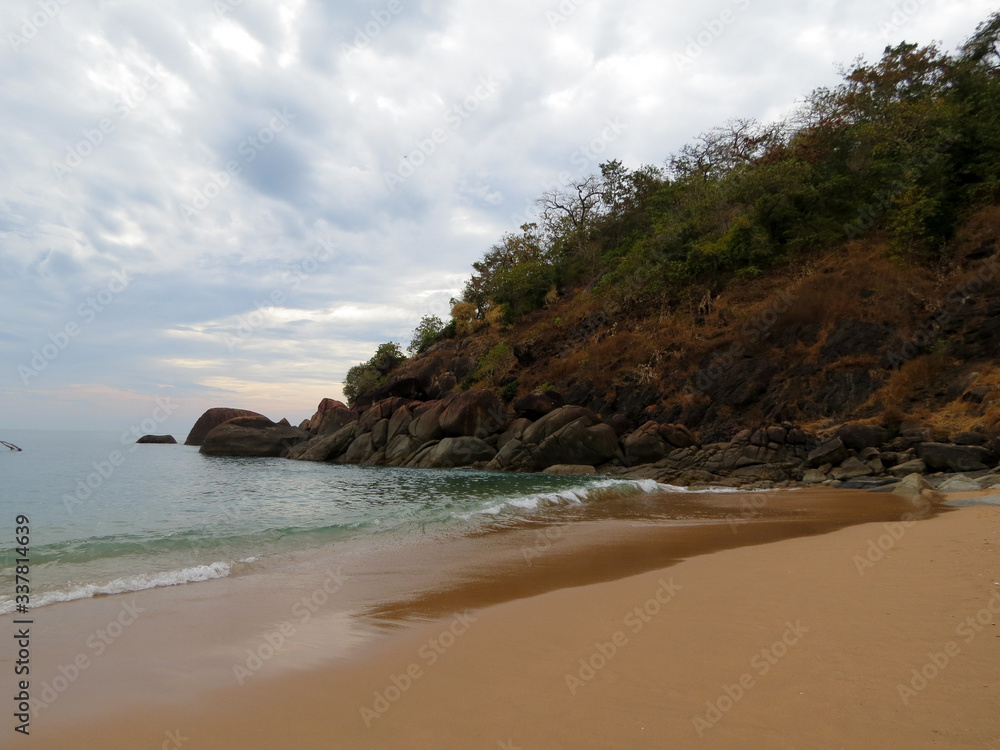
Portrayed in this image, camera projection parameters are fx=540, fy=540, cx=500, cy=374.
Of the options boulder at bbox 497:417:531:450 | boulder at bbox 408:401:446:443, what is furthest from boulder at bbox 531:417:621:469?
boulder at bbox 408:401:446:443

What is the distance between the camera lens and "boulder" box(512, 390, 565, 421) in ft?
87.5

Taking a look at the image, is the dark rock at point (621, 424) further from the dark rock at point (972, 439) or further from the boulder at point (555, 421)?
the dark rock at point (972, 439)

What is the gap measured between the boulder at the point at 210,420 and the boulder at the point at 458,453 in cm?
2147

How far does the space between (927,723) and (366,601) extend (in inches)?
182

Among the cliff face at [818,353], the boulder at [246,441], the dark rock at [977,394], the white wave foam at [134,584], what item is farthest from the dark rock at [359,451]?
the dark rock at [977,394]

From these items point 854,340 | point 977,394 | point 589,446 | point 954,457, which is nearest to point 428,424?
point 589,446

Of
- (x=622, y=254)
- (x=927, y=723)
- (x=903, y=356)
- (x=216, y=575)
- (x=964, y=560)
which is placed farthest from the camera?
(x=622, y=254)

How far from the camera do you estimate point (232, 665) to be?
12.9ft

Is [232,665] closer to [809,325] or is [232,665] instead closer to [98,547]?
[98,547]

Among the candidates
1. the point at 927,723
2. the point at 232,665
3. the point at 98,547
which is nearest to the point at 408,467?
the point at 98,547

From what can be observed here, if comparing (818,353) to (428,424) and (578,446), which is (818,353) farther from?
(428,424)

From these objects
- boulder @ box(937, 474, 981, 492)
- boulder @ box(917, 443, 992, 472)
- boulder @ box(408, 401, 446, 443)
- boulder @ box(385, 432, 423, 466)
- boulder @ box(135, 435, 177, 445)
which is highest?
boulder @ box(135, 435, 177, 445)

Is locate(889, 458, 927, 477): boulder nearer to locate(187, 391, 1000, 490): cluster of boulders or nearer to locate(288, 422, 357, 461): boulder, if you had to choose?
locate(187, 391, 1000, 490): cluster of boulders

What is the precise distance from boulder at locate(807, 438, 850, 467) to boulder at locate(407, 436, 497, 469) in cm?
1358
